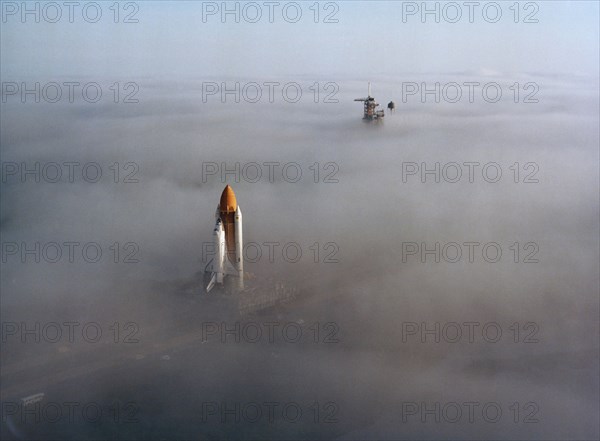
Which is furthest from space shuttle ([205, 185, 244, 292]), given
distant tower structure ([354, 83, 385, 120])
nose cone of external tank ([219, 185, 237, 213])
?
distant tower structure ([354, 83, 385, 120])

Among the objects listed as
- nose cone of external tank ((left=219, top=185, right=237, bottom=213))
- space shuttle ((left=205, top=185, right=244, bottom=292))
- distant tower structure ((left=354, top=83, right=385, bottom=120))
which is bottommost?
space shuttle ((left=205, top=185, right=244, bottom=292))

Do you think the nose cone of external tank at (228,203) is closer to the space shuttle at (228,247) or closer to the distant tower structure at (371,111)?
the space shuttle at (228,247)

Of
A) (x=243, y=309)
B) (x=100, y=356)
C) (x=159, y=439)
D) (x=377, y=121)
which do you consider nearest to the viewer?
(x=159, y=439)

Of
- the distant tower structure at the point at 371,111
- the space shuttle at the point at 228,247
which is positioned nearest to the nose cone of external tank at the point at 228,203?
the space shuttle at the point at 228,247

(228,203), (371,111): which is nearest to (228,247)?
(228,203)

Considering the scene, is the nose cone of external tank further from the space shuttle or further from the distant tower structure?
the distant tower structure

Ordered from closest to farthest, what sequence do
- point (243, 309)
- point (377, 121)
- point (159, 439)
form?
point (159, 439), point (243, 309), point (377, 121)

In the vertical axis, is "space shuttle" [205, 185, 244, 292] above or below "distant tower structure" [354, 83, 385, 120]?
below

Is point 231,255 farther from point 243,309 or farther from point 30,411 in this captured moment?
point 30,411

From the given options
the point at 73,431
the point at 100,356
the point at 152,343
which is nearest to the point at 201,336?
the point at 152,343

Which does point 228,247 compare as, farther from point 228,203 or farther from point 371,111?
point 371,111
